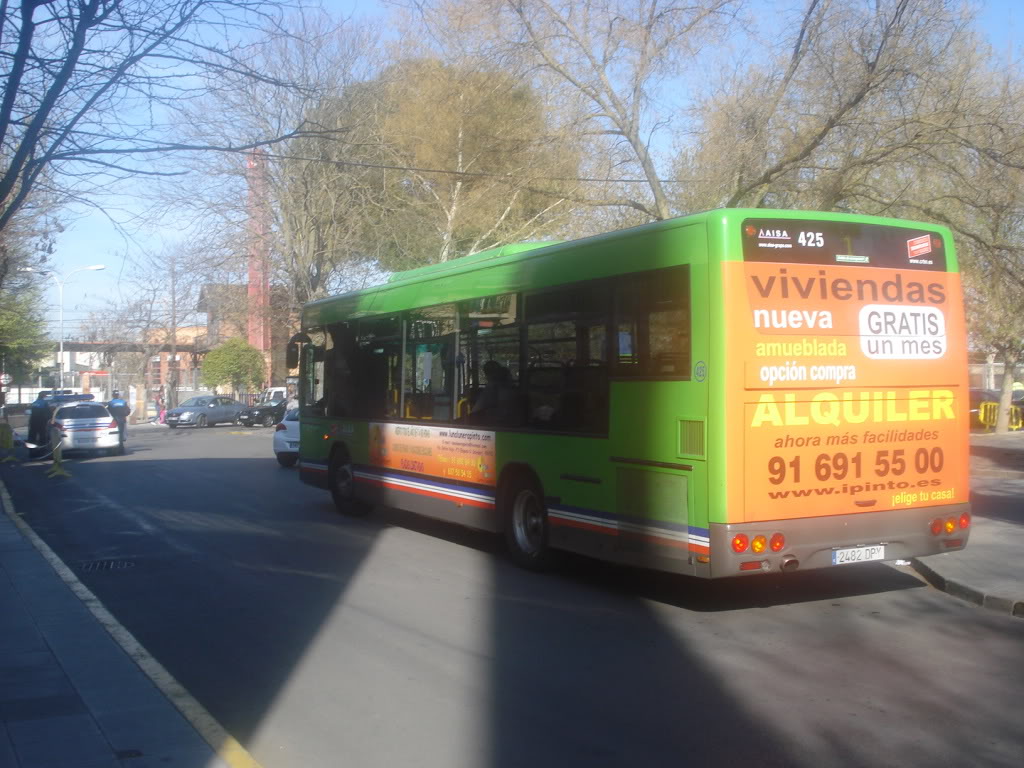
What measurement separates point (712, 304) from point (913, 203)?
10.9 meters

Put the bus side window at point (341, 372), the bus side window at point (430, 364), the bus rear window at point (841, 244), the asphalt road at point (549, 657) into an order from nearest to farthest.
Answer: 1. the asphalt road at point (549, 657)
2. the bus rear window at point (841, 244)
3. the bus side window at point (430, 364)
4. the bus side window at point (341, 372)

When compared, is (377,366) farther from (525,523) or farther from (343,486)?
(525,523)

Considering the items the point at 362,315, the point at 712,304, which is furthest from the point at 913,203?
the point at 712,304

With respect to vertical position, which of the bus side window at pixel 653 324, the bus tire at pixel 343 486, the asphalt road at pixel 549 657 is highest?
the bus side window at pixel 653 324

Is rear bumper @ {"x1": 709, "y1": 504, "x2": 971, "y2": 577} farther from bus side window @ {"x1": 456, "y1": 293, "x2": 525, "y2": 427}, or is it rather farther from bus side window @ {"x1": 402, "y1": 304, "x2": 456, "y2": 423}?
bus side window @ {"x1": 402, "y1": 304, "x2": 456, "y2": 423}

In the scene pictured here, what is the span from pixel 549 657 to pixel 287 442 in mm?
17317

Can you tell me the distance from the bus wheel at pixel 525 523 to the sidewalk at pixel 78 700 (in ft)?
12.9

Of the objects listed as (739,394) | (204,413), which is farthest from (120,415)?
(739,394)

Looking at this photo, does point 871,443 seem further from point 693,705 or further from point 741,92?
point 741,92

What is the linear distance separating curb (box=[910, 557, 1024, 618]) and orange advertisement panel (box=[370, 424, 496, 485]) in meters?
4.30

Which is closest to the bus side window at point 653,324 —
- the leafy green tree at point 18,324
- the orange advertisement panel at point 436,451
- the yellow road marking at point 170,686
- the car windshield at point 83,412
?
the orange advertisement panel at point 436,451

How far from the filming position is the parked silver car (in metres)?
29.1

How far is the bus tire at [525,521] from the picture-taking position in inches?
393

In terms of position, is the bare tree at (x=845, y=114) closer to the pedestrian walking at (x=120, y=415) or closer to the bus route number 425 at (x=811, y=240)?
the bus route number 425 at (x=811, y=240)
